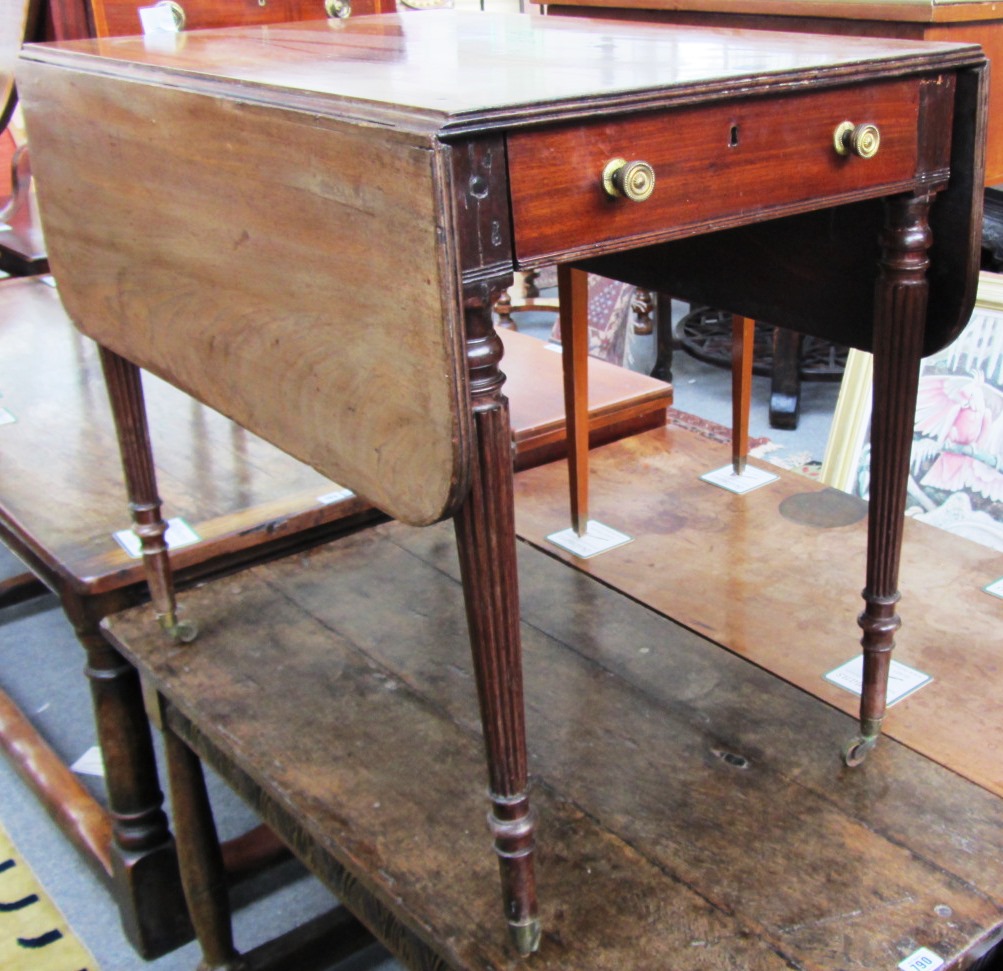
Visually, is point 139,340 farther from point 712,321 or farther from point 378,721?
point 712,321

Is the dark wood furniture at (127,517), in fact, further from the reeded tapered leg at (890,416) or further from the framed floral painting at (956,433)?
the reeded tapered leg at (890,416)

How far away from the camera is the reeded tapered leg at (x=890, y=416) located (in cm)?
106

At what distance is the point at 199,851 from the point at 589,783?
60 cm

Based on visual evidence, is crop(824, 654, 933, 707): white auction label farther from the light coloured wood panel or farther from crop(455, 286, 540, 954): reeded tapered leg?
the light coloured wood panel

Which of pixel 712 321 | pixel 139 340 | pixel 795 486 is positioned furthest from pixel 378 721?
pixel 712 321

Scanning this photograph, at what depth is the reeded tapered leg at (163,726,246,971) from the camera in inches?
59.0

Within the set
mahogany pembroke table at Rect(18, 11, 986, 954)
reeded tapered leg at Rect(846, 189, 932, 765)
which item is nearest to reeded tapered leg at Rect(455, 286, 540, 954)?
mahogany pembroke table at Rect(18, 11, 986, 954)

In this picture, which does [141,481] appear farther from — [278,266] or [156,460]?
[278,266]

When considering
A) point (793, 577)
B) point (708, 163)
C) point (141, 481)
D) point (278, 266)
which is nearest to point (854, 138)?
point (708, 163)

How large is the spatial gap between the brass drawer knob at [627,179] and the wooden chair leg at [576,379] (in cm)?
84

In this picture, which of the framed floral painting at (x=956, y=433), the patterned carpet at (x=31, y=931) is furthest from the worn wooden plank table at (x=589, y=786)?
the framed floral painting at (x=956, y=433)

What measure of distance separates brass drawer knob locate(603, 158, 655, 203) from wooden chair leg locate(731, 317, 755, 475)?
100cm

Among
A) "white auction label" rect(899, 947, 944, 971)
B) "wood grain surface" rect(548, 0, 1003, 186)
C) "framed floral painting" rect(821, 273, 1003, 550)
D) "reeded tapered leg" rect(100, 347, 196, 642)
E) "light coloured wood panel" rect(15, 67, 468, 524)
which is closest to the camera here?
"light coloured wood panel" rect(15, 67, 468, 524)

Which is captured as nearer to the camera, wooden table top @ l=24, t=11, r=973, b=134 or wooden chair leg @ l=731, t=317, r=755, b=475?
wooden table top @ l=24, t=11, r=973, b=134
